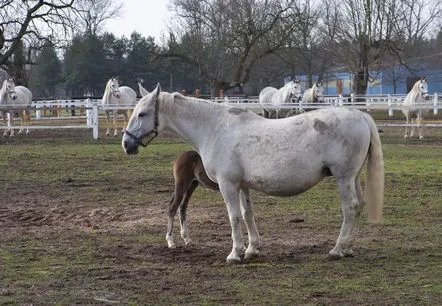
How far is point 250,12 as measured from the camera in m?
43.5

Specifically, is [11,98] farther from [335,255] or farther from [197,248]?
[335,255]

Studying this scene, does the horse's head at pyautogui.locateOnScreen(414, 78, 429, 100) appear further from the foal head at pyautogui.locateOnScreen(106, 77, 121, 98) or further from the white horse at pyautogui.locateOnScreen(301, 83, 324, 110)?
the foal head at pyautogui.locateOnScreen(106, 77, 121, 98)

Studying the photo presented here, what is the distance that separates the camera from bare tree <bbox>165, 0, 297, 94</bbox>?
143 ft

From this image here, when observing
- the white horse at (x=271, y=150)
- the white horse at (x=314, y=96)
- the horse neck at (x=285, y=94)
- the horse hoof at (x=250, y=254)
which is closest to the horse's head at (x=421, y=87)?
the white horse at (x=314, y=96)

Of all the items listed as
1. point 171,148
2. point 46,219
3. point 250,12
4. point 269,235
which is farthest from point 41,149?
point 250,12

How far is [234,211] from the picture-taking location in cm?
701

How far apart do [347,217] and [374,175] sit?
0.51m

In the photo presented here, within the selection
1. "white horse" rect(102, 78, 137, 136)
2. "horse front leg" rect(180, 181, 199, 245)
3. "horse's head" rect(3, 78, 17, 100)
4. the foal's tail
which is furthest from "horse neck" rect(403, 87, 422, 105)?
the foal's tail

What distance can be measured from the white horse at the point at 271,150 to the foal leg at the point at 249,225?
0.01 m

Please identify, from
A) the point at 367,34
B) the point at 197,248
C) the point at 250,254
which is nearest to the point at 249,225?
the point at 250,254

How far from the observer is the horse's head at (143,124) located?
7.34 metres

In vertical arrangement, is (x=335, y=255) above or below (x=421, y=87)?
below

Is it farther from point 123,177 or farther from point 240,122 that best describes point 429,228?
point 123,177

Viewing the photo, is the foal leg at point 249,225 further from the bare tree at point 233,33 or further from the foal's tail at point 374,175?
the bare tree at point 233,33
